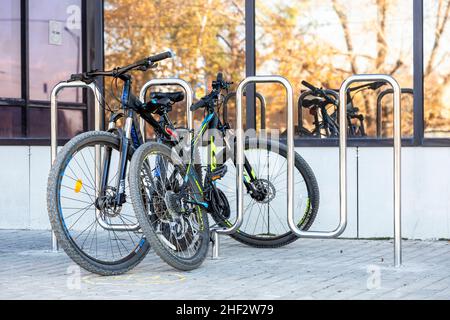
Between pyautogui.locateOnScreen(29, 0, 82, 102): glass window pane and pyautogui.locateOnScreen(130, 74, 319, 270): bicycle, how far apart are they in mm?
1778

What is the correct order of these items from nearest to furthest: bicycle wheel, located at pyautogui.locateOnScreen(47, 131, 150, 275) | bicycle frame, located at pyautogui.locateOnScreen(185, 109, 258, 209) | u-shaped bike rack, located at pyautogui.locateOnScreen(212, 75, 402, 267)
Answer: bicycle wheel, located at pyautogui.locateOnScreen(47, 131, 150, 275) → u-shaped bike rack, located at pyautogui.locateOnScreen(212, 75, 402, 267) → bicycle frame, located at pyautogui.locateOnScreen(185, 109, 258, 209)

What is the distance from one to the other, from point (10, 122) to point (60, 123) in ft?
1.36

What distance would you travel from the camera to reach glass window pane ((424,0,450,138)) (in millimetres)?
7426

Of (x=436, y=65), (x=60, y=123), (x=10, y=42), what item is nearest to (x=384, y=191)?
(x=436, y=65)

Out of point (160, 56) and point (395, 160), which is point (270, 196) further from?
point (160, 56)

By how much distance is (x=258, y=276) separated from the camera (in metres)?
5.68

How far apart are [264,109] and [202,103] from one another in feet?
5.25

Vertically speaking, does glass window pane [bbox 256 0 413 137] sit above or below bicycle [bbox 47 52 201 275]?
above

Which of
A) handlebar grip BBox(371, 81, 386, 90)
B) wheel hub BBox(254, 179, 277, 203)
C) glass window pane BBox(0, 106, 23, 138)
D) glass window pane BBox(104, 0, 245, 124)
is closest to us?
wheel hub BBox(254, 179, 277, 203)

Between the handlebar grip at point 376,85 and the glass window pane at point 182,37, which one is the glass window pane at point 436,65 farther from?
the glass window pane at point 182,37

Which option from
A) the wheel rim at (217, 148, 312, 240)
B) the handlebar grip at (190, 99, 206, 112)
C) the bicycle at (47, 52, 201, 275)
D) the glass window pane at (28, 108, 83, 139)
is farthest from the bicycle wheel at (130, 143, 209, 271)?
the glass window pane at (28, 108, 83, 139)

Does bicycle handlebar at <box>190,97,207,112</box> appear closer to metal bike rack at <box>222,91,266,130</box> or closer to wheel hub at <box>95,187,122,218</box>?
wheel hub at <box>95,187,122,218</box>

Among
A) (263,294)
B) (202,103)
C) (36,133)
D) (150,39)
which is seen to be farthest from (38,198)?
(263,294)

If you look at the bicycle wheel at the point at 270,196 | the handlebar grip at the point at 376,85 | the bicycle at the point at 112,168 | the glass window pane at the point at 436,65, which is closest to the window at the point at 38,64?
the bicycle wheel at the point at 270,196
